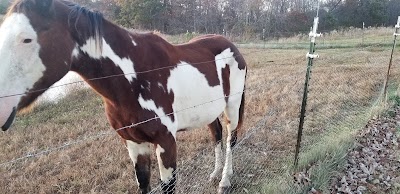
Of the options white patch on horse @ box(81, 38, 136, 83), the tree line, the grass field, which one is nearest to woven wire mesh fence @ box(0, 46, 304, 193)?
the grass field

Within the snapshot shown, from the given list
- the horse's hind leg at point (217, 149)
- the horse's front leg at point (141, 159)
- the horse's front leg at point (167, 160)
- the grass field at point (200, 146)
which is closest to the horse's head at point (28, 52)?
the grass field at point (200, 146)

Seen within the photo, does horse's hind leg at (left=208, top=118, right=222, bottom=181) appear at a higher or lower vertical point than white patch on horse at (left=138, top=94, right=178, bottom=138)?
lower

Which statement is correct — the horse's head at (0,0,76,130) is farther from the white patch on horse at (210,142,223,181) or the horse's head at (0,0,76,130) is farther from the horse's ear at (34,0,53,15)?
the white patch on horse at (210,142,223,181)

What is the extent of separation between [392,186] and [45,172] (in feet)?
13.0

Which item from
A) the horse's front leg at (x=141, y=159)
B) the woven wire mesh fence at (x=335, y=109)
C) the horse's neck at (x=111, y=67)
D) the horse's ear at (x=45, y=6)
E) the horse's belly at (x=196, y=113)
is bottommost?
the woven wire mesh fence at (x=335, y=109)

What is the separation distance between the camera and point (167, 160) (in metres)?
2.71

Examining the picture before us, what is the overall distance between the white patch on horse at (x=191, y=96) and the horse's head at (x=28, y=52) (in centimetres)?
100

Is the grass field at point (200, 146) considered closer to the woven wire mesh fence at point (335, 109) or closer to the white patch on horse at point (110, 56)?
the woven wire mesh fence at point (335, 109)

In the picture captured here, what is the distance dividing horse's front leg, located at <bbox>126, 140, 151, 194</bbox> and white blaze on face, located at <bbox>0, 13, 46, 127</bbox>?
1.23 m

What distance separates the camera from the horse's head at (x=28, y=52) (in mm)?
→ 1727

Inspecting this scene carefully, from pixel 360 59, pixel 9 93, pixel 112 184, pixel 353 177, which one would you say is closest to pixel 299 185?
pixel 353 177

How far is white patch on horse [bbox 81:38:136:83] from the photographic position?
2.17m

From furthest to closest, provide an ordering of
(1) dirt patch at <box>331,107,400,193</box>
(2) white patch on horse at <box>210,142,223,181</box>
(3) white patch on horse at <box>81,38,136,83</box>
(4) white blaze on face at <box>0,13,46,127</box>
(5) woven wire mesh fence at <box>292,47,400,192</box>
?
(2) white patch on horse at <box>210,142,223,181</box>, (5) woven wire mesh fence at <box>292,47,400,192</box>, (1) dirt patch at <box>331,107,400,193</box>, (3) white patch on horse at <box>81,38,136,83</box>, (4) white blaze on face at <box>0,13,46,127</box>

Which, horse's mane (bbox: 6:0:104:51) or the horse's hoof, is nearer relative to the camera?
horse's mane (bbox: 6:0:104:51)
